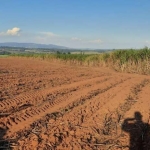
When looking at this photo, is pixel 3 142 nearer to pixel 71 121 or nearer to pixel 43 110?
pixel 71 121

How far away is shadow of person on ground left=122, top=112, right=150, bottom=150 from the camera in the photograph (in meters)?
7.60

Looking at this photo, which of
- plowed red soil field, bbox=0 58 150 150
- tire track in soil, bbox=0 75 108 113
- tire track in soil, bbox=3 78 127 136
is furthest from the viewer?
tire track in soil, bbox=0 75 108 113

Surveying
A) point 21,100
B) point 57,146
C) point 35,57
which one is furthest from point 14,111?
point 35,57

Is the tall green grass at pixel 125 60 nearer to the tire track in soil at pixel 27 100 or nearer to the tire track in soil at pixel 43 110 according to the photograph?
the tire track in soil at pixel 27 100

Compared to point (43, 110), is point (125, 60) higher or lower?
higher

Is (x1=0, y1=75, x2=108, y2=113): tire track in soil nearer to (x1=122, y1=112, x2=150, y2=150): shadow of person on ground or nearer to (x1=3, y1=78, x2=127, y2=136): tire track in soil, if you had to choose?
(x1=3, y1=78, x2=127, y2=136): tire track in soil

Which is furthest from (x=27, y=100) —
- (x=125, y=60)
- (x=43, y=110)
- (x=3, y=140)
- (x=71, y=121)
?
(x=125, y=60)

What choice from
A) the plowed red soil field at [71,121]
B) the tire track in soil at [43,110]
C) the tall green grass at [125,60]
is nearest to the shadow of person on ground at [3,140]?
the plowed red soil field at [71,121]

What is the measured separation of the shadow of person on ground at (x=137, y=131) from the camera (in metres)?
7.60

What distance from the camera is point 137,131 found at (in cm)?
867

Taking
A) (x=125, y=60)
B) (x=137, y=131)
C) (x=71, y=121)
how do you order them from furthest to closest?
(x=125, y=60)
(x=71, y=121)
(x=137, y=131)

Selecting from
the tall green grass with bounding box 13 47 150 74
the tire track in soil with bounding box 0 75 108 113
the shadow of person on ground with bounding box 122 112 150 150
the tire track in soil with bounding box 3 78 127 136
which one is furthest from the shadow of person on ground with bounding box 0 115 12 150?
the tall green grass with bounding box 13 47 150 74

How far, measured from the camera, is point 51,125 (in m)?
8.38

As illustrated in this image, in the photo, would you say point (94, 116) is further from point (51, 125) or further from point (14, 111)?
point (14, 111)
